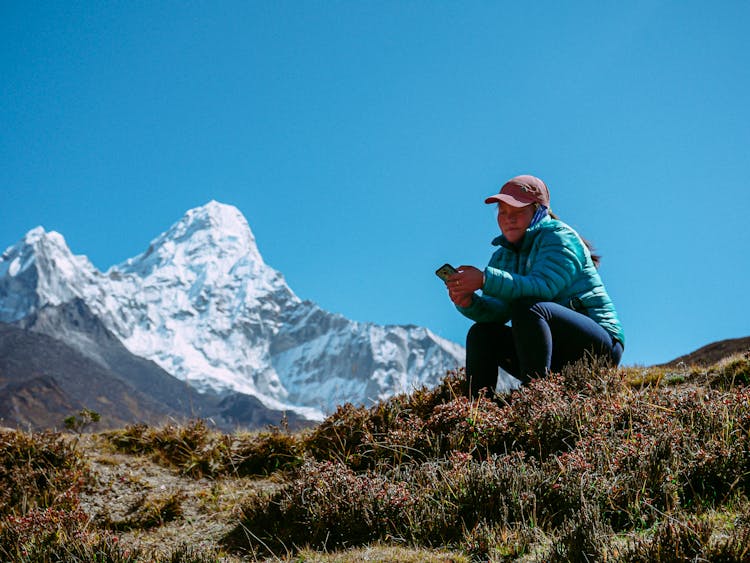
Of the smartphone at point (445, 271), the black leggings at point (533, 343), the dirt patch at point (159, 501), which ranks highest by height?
the smartphone at point (445, 271)

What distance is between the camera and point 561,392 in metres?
5.53

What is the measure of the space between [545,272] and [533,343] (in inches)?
24.3

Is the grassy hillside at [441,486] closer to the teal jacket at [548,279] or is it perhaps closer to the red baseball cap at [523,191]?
the teal jacket at [548,279]

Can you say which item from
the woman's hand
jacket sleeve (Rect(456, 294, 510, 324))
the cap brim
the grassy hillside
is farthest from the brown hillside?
the woman's hand

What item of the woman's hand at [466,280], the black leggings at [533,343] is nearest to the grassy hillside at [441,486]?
the black leggings at [533,343]

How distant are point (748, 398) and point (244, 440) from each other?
4823mm

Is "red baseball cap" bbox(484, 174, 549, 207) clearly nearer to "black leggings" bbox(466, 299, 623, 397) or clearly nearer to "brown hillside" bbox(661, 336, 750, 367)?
"black leggings" bbox(466, 299, 623, 397)

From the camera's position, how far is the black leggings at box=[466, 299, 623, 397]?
5570 millimetres

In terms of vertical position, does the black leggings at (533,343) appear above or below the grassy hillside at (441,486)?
above

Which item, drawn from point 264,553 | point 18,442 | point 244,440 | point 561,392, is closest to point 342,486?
point 264,553

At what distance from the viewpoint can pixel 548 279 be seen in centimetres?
576

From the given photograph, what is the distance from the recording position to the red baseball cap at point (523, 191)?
614cm

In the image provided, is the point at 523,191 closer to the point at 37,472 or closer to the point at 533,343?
the point at 533,343

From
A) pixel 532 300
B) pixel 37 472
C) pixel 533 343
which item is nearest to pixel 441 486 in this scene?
pixel 533 343
